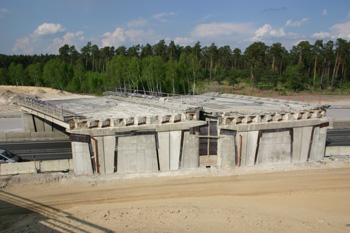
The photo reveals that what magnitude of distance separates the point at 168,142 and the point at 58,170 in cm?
899

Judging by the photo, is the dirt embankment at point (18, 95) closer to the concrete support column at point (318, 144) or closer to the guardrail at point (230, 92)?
the guardrail at point (230, 92)

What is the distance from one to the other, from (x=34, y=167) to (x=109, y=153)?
251 inches

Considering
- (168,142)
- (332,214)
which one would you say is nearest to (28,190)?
(168,142)

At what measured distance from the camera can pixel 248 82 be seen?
225 ft

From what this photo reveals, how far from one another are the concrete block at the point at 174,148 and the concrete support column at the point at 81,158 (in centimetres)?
594

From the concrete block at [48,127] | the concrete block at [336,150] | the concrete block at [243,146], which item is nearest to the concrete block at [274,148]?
the concrete block at [243,146]

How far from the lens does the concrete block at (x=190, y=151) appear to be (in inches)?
734

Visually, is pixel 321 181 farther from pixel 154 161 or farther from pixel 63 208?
pixel 63 208

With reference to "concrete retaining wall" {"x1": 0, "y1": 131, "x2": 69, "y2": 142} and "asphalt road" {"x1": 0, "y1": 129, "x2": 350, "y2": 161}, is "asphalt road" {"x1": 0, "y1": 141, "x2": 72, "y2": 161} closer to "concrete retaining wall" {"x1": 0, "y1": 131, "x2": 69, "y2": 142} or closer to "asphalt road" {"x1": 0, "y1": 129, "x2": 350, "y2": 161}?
"asphalt road" {"x1": 0, "y1": 129, "x2": 350, "y2": 161}

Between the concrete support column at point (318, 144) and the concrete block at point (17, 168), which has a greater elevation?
the concrete support column at point (318, 144)

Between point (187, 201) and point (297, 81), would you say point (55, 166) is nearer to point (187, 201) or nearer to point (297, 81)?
point (187, 201)

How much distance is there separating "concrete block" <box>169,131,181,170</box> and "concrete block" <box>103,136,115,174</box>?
13.7ft

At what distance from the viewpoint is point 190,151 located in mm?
18750

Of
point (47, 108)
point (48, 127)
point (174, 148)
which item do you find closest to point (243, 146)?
point (174, 148)
